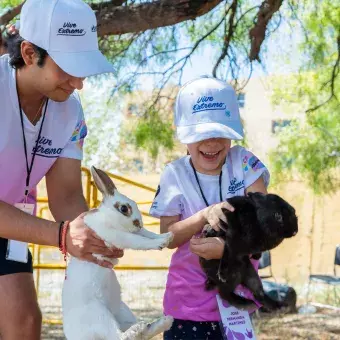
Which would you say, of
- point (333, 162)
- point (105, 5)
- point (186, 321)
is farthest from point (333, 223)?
point (186, 321)

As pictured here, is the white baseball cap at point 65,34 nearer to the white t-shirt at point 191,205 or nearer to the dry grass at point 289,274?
the white t-shirt at point 191,205

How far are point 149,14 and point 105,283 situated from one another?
359 centimetres

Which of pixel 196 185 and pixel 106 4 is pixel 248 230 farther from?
pixel 106 4

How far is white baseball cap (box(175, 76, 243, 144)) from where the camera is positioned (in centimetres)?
271

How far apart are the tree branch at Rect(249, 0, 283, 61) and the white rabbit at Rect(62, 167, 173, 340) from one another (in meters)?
4.06

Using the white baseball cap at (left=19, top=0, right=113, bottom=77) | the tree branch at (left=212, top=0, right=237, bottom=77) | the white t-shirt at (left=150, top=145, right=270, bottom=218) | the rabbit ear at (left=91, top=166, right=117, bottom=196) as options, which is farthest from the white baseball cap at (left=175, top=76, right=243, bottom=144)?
the tree branch at (left=212, top=0, right=237, bottom=77)

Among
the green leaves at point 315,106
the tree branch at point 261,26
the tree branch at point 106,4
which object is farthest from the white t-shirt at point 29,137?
the green leaves at point 315,106

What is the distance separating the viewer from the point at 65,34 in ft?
7.51

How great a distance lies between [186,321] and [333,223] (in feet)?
53.5

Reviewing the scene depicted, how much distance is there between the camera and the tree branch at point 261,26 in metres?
5.89

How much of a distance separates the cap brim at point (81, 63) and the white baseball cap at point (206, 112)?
53cm

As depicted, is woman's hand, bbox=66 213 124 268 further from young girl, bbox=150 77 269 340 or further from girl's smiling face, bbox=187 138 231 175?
girl's smiling face, bbox=187 138 231 175

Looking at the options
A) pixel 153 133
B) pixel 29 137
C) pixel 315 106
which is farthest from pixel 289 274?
pixel 29 137

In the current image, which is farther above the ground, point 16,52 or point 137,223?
point 16,52
